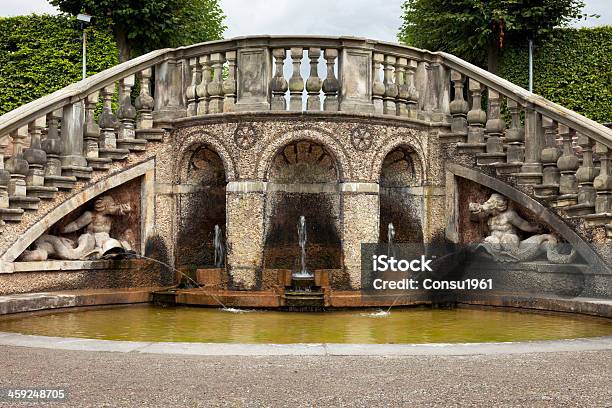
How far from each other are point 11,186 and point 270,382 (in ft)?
21.4

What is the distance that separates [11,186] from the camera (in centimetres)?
1041

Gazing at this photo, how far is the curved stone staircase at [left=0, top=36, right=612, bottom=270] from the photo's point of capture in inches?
408

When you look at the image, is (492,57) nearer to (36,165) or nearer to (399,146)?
(399,146)

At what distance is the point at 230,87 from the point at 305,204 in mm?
2011

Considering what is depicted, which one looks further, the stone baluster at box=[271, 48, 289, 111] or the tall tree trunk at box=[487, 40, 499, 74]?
the tall tree trunk at box=[487, 40, 499, 74]

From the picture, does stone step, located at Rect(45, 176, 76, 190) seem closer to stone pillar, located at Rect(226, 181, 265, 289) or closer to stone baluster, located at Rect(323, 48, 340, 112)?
stone pillar, located at Rect(226, 181, 265, 289)

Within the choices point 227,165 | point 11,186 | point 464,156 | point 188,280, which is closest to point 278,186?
point 227,165

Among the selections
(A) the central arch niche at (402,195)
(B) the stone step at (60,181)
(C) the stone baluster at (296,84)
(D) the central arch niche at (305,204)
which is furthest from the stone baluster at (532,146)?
(B) the stone step at (60,181)

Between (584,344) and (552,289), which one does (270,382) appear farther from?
(552,289)

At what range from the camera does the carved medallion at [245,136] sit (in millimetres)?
11133

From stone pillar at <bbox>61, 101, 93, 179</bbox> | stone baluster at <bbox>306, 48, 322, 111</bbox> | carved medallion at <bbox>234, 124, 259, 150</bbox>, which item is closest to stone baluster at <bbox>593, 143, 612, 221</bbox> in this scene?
stone baluster at <bbox>306, 48, 322, 111</bbox>

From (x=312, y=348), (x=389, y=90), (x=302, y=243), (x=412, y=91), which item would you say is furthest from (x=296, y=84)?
(x=312, y=348)

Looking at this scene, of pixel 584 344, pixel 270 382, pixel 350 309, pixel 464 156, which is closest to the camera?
pixel 270 382

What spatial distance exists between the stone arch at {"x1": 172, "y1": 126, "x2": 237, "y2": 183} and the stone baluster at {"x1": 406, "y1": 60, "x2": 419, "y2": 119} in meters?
2.81
